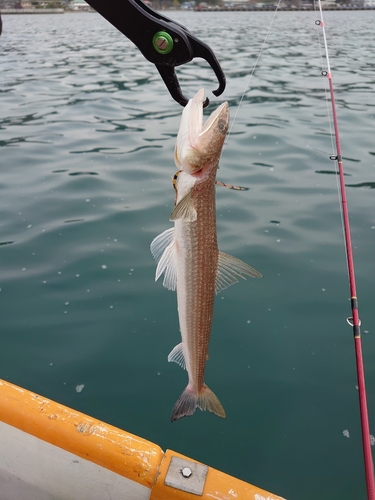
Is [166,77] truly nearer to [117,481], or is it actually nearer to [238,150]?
[117,481]

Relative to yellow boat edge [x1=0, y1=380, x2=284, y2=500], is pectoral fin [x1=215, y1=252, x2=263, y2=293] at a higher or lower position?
higher

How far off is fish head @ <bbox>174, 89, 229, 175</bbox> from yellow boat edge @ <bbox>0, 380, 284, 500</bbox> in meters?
1.51

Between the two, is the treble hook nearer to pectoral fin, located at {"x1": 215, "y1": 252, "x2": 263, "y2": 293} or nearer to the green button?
the green button

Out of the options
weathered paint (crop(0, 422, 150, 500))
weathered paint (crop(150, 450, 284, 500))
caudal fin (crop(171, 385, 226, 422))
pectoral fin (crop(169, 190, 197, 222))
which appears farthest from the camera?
caudal fin (crop(171, 385, 226, 422))

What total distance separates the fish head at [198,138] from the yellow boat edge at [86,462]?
4.97ft

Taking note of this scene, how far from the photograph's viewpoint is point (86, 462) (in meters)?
2.78

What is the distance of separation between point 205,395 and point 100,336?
2.30 meters

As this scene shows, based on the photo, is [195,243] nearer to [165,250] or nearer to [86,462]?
[165,250]

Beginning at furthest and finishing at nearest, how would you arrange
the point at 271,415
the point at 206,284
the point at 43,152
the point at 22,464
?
the point at 43,152
the point at 271,415
the point at 22,464
the point at 206,284

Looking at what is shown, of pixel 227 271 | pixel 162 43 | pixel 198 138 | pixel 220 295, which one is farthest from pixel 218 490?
pixel 220 295

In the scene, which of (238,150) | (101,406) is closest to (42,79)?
(238,150)

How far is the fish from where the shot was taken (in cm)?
251

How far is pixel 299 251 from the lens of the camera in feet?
21.3

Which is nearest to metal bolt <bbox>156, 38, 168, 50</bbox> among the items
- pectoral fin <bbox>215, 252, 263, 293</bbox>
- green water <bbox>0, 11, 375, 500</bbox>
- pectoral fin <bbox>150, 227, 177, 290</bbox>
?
pectoral fin <bbox>150, 227, 177, 290</bbox>
